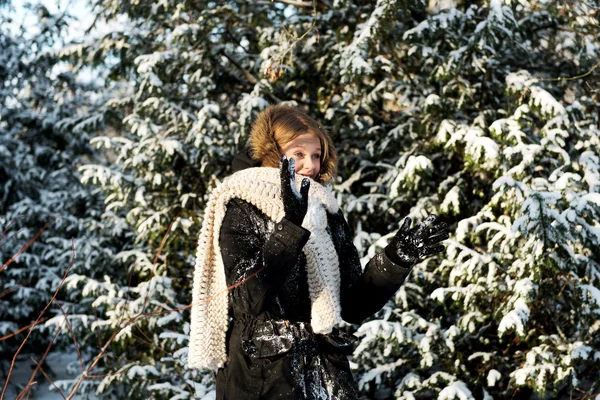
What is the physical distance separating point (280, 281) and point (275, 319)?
0.78ft

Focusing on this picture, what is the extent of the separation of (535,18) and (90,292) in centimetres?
476

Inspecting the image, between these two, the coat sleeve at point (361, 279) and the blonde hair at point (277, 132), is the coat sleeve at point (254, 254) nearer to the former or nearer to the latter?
the blonde hair at point (277, 132)

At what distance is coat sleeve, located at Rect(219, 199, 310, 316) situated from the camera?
1.70 metres

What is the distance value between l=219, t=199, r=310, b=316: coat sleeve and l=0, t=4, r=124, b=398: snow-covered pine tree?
4.86 meters

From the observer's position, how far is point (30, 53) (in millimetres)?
7812

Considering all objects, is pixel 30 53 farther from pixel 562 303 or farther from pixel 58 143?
pixel 562 303

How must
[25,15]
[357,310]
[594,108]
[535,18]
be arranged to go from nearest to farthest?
[357,310], [594,108], [535,18], [25,15]

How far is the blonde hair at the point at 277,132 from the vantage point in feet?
6.99

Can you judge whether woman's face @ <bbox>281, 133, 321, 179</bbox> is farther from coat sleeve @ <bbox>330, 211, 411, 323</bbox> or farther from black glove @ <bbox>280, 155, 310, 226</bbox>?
black glove @ <bbox>280, 155, 310, 226</bbox>

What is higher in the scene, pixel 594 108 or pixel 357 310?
pixel 594 108

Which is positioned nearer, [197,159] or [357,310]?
[357,310]

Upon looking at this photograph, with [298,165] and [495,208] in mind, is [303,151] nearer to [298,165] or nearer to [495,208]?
[298,165]

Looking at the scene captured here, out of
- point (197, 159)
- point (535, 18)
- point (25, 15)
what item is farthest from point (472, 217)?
point (25, 15)

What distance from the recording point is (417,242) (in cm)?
196
